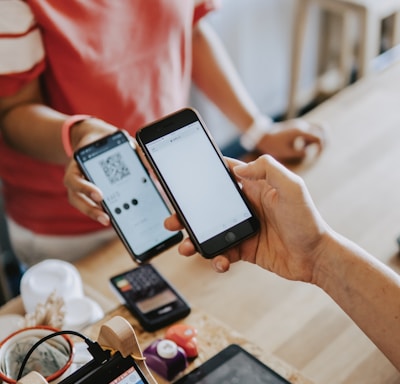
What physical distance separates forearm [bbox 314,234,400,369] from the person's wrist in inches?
17.2

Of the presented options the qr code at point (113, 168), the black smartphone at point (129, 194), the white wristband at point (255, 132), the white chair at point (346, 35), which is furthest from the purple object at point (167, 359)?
the white chair at point (346, 35)

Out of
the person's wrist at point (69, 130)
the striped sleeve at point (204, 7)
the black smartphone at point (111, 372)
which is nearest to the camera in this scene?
the black smartphone at point (111, 372)

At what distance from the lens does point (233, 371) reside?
32.4 inches

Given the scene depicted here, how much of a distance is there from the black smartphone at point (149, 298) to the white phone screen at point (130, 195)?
8 cm

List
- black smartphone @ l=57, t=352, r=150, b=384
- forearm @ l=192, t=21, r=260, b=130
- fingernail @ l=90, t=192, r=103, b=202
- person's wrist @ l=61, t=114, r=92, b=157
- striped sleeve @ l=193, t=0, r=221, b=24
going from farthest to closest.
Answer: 1. forearm @ l=192, t=21, r=260, b=130
2. striped sleeve @ l=193, t=0, r=221, b=24
3. person's wrist @ l=61, t=114, r=92, b=157
4. fingernail @ l=90, t=192, r=103, b=202
5. black smartphone @ l=57, t=352, r=150, b=384

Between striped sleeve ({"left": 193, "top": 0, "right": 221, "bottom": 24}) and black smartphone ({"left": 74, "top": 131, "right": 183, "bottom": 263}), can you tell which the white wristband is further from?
black smartphone ({"left": 74, "top": 131, "right": 183, "bottom": 263})

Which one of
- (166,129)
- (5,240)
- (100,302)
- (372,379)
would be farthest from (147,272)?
(5,240)

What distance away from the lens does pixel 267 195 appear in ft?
2.76

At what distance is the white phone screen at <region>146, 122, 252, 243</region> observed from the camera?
0.85m

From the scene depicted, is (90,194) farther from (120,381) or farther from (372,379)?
(372,379)

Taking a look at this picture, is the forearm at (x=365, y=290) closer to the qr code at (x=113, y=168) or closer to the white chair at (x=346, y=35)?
the qr code at (x=113, y=168)

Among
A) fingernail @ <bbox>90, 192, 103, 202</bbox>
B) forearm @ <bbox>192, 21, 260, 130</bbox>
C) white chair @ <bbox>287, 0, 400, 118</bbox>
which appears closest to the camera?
fingernail @ <bbox>90, 192, 103, 202</bbox>

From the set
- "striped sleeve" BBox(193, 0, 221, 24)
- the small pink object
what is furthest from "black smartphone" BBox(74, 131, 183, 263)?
"striped sleeve" BBox(193, 0, 221, 24)

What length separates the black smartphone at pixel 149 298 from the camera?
3.00 ft
